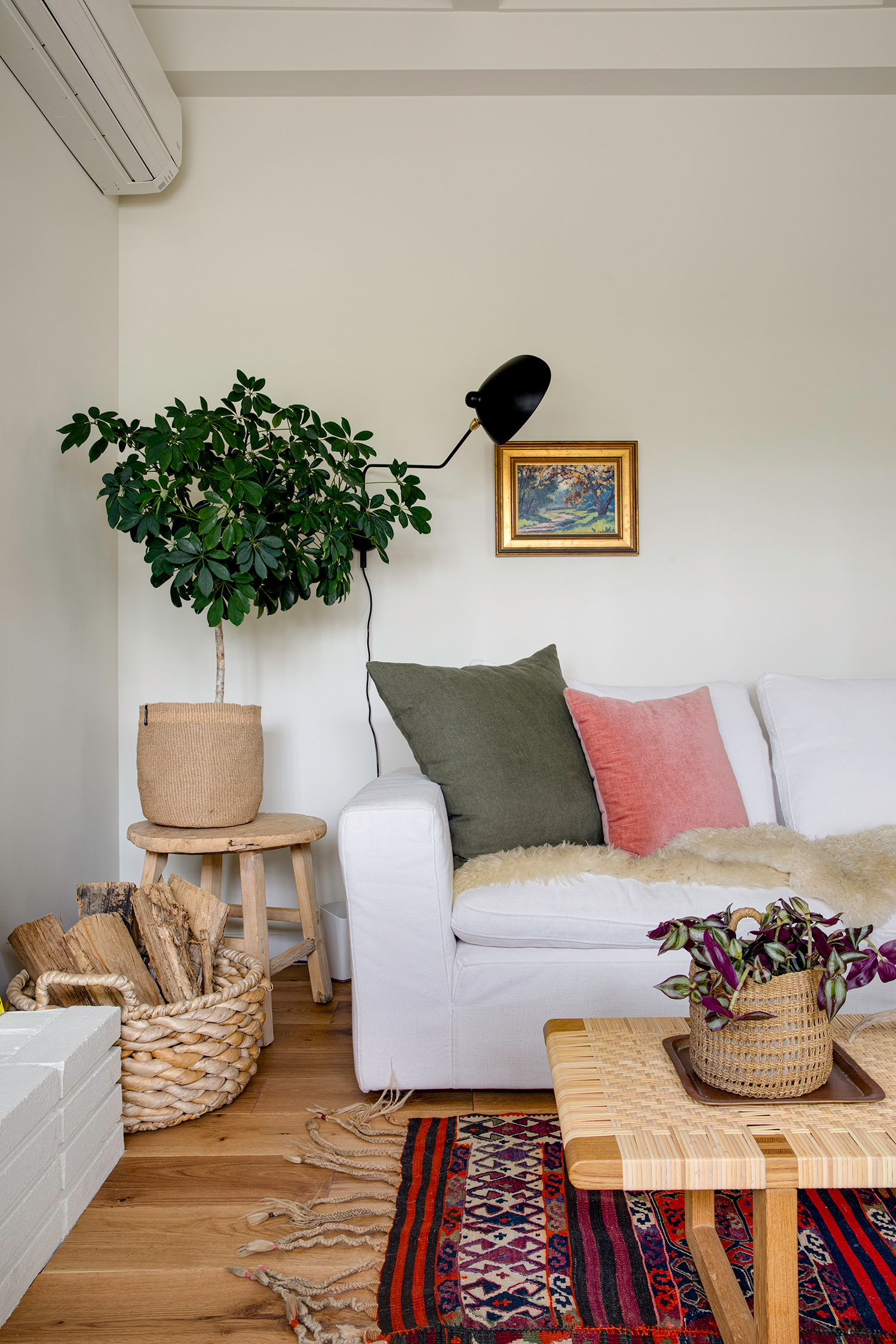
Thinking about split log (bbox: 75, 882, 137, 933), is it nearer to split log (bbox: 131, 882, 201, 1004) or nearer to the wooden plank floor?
split log (bbox: 131, 882, 201, 1004)

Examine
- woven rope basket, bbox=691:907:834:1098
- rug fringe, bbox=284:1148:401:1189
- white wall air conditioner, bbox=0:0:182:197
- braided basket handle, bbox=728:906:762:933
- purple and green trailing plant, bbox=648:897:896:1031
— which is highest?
white wall air conditioner, bbox=0:0:182:197

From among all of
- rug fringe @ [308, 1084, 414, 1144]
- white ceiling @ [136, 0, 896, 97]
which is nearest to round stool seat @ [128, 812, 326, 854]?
rug fringe @ [308, 1084, 414, 1144]

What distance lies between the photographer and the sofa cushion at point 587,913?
1.66 m

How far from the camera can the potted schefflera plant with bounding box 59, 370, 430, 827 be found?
2012 mm

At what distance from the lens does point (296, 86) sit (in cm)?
268

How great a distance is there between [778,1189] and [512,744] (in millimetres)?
1155

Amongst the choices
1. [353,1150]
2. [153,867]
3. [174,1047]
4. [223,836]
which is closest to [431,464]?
[223,836]

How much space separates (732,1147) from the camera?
884 mm

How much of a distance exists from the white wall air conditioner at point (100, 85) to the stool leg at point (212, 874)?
1.97m

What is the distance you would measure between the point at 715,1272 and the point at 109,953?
122 centimetres

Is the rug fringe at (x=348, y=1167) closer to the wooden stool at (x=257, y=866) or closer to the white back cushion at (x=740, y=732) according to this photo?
the wooden stool at (x=257, y=866)

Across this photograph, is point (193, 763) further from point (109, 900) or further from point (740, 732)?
point (740, 732)

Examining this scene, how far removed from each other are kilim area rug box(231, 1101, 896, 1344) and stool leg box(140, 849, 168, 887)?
30.8 inches

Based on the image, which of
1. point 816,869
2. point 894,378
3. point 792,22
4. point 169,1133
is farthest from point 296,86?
point 169,1133
